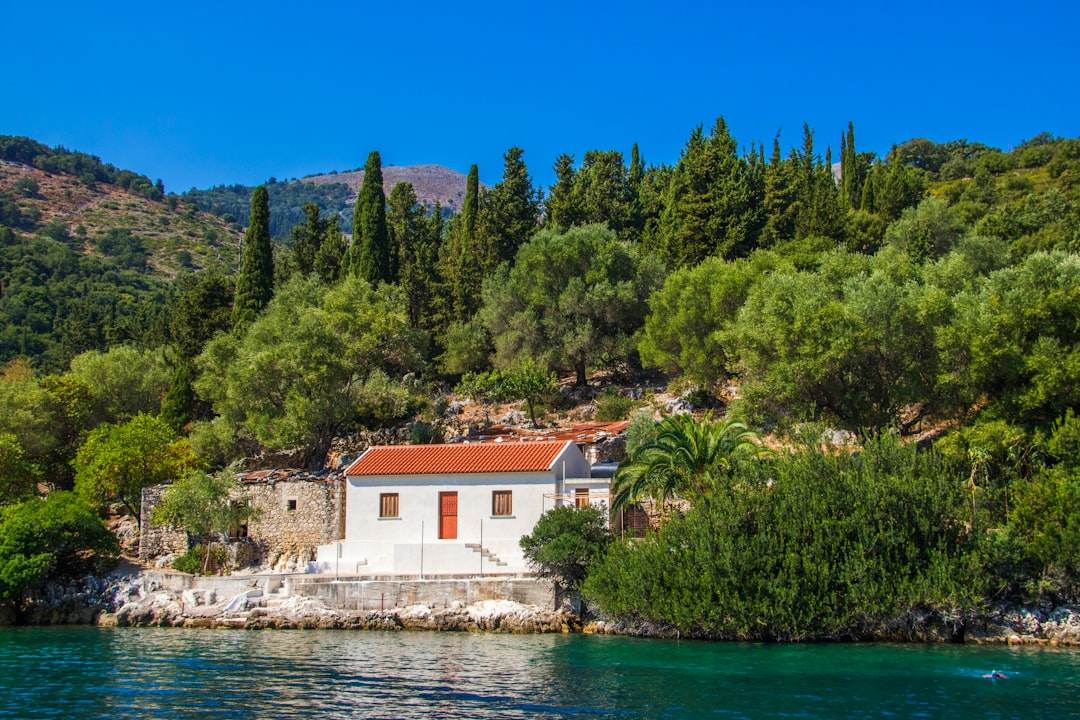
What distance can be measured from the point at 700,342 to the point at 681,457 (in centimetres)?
1576

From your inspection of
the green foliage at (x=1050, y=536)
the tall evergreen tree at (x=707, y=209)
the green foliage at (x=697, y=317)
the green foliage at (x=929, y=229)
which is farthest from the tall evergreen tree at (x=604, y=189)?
the green foliage at (x=1050, y=536)

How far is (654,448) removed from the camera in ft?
101

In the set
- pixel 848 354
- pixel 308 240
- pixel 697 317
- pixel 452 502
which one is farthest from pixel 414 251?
pixel 848 354

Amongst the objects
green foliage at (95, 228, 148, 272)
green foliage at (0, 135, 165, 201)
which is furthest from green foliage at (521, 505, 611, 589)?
green foliage at (0, 135, 165, 201)

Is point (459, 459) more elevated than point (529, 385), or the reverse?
point (529, 385)

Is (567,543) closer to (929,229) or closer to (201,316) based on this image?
(201,316)

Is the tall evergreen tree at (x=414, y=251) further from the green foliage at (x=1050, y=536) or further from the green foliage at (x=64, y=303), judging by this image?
the green foliage at (x=1050, y=536)

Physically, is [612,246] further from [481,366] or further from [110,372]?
[110,372]

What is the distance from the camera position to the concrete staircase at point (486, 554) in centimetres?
3324

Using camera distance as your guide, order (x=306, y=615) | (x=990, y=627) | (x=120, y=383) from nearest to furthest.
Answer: (x=990, y=627)
(x=306, y=615)
(x=120, y=383)

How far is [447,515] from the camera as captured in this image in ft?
114

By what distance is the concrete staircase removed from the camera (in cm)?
3324

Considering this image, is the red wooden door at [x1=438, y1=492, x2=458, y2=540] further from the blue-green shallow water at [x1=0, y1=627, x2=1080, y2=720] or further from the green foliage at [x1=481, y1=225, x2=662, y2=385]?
the green foliage at [x1=481, y1=225, x2=662, y2=385]

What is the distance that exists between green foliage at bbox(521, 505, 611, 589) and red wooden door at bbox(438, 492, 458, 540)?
13.4ft
